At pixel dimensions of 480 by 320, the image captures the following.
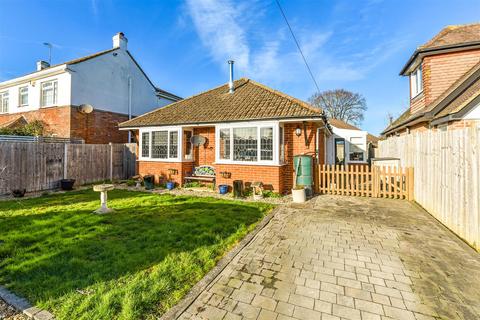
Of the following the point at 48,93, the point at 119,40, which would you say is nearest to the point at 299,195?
the point at 119,40

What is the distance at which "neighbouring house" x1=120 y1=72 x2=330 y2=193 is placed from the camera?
924 cm

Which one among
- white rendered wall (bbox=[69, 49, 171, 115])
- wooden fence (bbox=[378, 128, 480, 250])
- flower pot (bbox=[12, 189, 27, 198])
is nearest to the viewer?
wooden fence (bbox=[378, 128, 480, 250])

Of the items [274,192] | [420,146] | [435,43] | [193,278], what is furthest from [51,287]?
[435,43]

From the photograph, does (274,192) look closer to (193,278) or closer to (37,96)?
(193,278)

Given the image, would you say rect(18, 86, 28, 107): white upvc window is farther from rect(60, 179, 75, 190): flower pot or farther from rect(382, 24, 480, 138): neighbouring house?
rect(382, 24, 480, 138): neighbouring house

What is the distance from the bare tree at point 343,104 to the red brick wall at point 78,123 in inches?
1394

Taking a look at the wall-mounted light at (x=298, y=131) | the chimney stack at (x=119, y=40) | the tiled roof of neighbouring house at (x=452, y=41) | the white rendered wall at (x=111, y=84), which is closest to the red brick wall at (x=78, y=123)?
the white rendered wall at (x=111, y=84)

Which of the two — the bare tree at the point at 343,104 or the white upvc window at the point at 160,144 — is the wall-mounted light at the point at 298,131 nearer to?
the white upvc window at the point at 160,144

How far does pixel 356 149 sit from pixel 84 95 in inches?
986

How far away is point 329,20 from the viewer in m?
10.3

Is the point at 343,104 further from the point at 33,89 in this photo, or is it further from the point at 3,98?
the point at 3,98

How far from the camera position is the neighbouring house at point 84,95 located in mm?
14398

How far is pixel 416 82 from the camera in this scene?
12.8m

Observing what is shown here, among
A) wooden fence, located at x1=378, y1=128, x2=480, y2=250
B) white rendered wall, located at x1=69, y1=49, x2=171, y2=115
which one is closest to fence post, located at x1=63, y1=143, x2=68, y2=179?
white rendered wall, located at x1=69, y1=49, x2=171, y2=115
